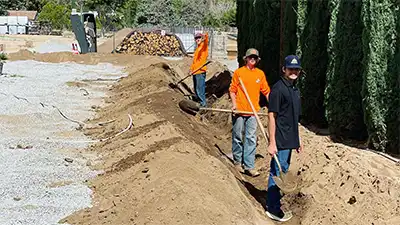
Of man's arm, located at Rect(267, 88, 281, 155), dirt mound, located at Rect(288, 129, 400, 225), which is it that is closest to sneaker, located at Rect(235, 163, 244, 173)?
dirt mound, located at Rect(288, 129, 400, 225)

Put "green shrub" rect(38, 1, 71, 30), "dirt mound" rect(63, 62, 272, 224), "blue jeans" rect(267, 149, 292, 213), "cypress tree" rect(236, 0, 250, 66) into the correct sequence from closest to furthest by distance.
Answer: "dirt mound" rect(63, 62, 272, 224)
"blue jeans" rect(267, 149, 292, 213)
"cypress tree" rect(236, 0, 250, 66)
"green shrub" rect(38, 1, 71, 30)

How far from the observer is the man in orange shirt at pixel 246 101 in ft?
28.6

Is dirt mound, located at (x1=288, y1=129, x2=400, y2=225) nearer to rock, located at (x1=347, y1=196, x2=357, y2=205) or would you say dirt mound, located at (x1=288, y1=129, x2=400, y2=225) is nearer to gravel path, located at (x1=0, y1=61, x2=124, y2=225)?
rock, located at (x1=347, y1=196, x2=357, y2=205)

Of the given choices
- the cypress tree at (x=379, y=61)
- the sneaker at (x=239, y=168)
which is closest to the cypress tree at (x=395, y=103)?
the cypress tree at (x=379, y=61)

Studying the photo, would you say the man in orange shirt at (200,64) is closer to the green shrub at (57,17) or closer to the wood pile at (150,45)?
the wood pile at (150,45)

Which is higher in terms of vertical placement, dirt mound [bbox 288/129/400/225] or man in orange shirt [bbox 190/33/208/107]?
man in orange shirt [bbox 190/33/208/107]

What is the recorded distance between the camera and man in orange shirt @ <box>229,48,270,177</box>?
8711 mm

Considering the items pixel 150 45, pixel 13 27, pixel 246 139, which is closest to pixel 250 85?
pixel 246 139

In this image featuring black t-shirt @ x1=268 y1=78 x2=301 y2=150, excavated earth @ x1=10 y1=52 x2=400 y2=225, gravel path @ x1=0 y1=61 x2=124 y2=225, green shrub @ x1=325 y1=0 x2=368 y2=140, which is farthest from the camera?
green shrub @ x1=325 y1=0 x2=368 y2=140

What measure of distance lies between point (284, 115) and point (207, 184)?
1142mm

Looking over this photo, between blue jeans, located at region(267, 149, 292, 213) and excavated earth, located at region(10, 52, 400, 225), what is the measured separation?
6.5 inches

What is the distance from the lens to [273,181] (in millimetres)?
6871

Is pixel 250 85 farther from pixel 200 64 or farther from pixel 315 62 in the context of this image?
pixel 200 64

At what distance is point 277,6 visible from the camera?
17.2 meters
